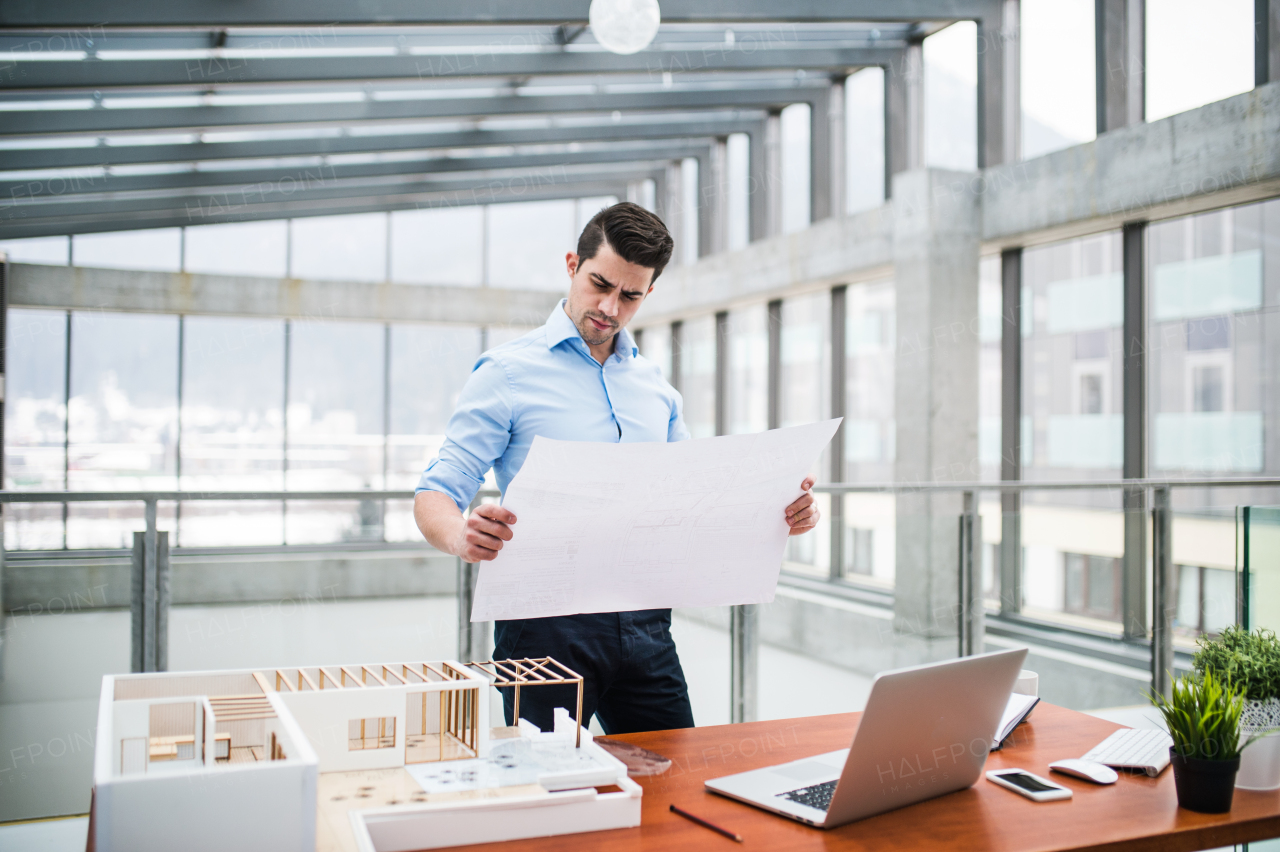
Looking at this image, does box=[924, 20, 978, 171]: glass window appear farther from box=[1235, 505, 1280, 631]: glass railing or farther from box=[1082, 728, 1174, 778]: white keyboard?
box=[1082, 728, 1174, 778]: white keyboard

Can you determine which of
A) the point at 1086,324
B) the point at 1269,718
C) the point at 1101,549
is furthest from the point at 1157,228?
the point at 1269,718

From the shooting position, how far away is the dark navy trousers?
1626 millimetres

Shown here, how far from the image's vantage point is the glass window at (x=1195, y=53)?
4.41 metres

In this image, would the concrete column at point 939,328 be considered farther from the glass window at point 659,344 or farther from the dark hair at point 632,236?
the dark hair at point 632,236

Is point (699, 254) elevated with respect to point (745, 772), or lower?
elevated

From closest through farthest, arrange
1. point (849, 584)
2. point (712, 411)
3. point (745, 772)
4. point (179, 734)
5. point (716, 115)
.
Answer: point (179, 734), point (745, 772), point (849, 584), point (716, 115), point (712, 411)

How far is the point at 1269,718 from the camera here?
1397 mm

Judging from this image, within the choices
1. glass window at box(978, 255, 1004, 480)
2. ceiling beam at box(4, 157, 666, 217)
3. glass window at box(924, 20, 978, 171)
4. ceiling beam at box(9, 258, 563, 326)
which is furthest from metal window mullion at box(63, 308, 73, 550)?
glass window at box(978, 255, 1004, 480)

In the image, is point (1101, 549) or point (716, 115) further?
point (716, 115)

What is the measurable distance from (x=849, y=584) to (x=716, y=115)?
4.81m

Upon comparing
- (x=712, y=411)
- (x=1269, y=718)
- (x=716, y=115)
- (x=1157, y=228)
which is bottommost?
(x=1269, y=718)

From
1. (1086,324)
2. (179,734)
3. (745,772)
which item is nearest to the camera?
(179,734)

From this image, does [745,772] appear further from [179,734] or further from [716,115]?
[716,115]

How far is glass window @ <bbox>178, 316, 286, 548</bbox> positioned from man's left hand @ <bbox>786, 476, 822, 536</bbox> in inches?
331
